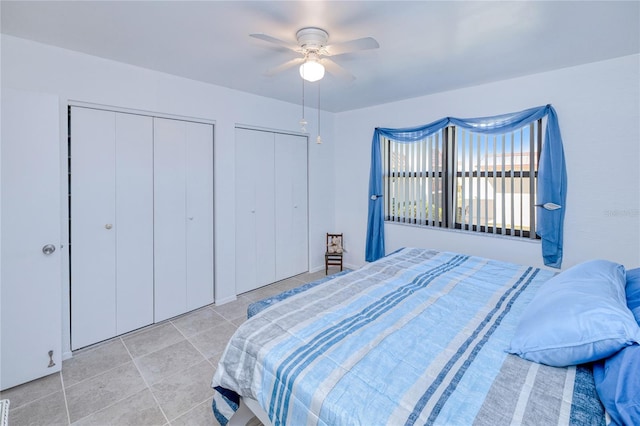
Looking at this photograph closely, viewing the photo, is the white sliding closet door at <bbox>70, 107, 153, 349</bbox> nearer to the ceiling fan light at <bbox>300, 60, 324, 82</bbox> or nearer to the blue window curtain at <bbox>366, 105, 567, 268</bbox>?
the ceiling fan light at <bbox>300, 60, 324, 82</bbox>

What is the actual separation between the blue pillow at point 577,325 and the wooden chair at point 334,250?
10.3 ft

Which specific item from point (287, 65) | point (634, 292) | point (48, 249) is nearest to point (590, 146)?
point (634, 292)

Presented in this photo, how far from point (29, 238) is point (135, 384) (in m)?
1.32

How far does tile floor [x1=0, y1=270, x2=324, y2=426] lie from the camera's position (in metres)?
1.87

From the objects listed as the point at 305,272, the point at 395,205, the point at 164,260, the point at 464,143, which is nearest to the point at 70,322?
the point at 164,260

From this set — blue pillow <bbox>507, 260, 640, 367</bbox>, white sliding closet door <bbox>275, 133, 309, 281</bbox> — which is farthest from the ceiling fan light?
white sliding closet door <bbox>275, 133, 309, 281</bbox>

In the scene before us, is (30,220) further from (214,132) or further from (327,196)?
(327,196)

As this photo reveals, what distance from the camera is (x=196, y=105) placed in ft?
10.5

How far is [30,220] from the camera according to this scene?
216 cm

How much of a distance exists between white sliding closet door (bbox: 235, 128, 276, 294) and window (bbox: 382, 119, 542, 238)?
1693mm

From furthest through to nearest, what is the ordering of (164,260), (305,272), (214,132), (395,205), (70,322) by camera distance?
(305,272)
(395,205)
(214,132)
(164,260)
(70,322)

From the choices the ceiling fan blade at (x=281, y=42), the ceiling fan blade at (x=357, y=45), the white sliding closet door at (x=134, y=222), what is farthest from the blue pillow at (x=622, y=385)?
the white sliding closet door at (x=134, y=222)

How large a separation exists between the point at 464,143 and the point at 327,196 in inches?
84.1

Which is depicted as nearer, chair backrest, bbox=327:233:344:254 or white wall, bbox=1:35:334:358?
white wall, bbox=1:35:334:358
